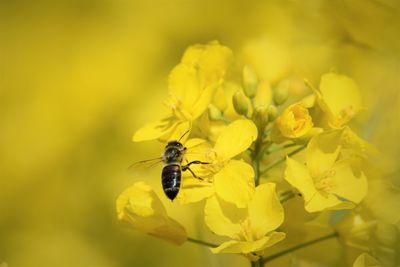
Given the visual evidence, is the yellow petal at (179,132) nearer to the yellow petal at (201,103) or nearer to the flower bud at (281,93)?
the yellow petal at (201,103)

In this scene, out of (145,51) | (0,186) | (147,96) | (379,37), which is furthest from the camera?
(145,51)

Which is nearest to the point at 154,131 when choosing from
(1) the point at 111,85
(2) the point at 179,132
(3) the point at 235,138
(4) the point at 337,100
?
(2) the point at 179,132

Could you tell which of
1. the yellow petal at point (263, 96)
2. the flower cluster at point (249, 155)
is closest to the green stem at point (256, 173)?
the flower cluster at point (249, 155)

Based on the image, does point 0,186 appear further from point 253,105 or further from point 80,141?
point 253,105

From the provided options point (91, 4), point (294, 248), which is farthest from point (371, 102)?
point (91, 4)

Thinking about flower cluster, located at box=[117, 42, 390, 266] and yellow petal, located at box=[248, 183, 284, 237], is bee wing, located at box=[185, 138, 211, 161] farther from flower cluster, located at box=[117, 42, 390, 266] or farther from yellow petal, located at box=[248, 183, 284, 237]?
yellow petal, located at box=[248, 183, 284, 237]
